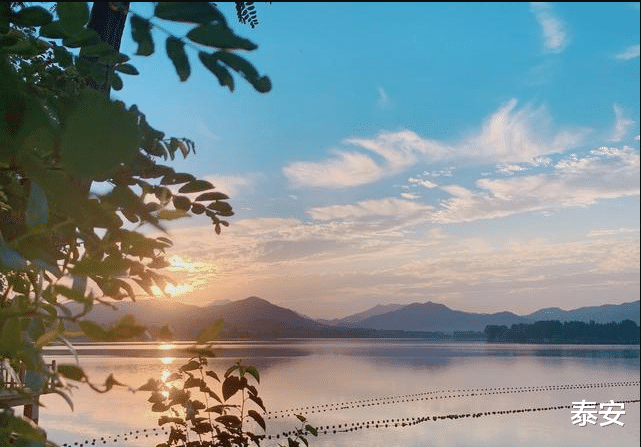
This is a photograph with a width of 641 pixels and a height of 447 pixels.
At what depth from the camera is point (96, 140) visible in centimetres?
75

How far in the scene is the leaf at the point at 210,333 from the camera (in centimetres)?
90

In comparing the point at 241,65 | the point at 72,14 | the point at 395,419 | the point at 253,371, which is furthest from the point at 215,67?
the point at 395,419

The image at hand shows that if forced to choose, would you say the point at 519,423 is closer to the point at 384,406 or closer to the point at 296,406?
the point at 384,406

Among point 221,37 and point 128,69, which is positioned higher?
point 128,69

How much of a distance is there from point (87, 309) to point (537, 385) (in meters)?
66.0

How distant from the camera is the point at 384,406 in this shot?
4491 cm

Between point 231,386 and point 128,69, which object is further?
point 231,386

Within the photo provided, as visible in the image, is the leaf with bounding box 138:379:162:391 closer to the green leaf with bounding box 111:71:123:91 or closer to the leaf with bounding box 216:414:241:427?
the green leaf with bounding box 111:71:123:91

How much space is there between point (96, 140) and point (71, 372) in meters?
0.30

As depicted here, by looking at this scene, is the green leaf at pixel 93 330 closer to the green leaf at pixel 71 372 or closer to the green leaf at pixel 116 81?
the green leaf at pixel 71 372

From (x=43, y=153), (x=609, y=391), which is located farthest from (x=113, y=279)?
(x=609, y=391)

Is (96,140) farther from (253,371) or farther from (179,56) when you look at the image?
(253,371)

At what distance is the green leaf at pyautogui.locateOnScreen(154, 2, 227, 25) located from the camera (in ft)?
2.78

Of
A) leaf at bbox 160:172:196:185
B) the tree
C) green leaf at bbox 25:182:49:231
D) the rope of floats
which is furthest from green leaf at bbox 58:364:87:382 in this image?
the rope of floats
